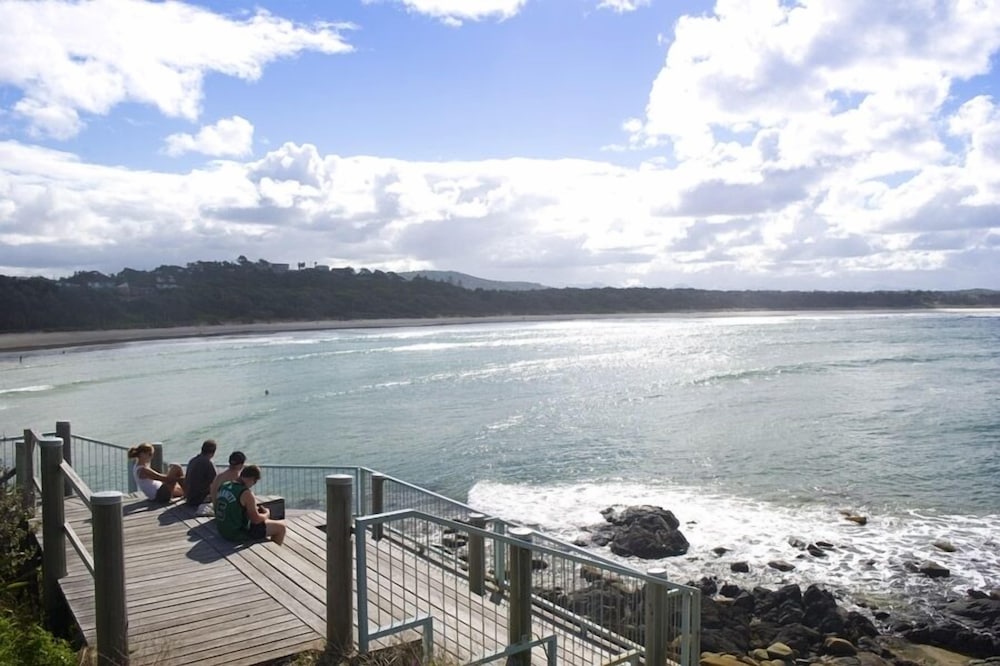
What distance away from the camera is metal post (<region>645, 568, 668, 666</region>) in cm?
618

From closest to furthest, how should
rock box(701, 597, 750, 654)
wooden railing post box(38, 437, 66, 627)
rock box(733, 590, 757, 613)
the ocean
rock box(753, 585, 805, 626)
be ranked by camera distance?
1. wooden railing post box(38, 437, 66, 627)
2. rock box(701, 597, 750, 654)
3. rock box(753, 585, 805, 626)
4. rock box(733, 590, 757, 613)
5. the ocean

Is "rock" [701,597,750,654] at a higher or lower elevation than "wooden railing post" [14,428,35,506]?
lower

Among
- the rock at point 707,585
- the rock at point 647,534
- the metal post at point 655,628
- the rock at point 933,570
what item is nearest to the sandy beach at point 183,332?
the rock at point 647,534

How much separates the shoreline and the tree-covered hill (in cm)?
333

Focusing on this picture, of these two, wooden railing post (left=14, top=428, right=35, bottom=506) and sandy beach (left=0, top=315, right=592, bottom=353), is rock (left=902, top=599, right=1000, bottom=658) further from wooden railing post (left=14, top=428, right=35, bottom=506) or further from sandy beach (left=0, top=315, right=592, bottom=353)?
sandy beach (left=0, top=315, right=592, bottom=353)

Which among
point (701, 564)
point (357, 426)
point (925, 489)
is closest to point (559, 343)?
point (357, 426)

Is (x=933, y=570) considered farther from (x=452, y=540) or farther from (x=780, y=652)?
→ (x=452, y=540)

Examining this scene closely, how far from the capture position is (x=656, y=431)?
101 ft

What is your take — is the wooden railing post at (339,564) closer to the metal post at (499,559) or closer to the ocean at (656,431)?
the metal post at (499,559)

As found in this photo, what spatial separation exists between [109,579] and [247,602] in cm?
161

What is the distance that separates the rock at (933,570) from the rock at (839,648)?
411cm

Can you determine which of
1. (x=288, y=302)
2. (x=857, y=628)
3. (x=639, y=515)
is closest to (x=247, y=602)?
(x=857, y=628)

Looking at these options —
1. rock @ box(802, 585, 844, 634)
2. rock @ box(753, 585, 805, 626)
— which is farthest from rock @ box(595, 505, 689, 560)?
rock @ box(802, 585, 844, 634)

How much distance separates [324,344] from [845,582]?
67.9 meters
